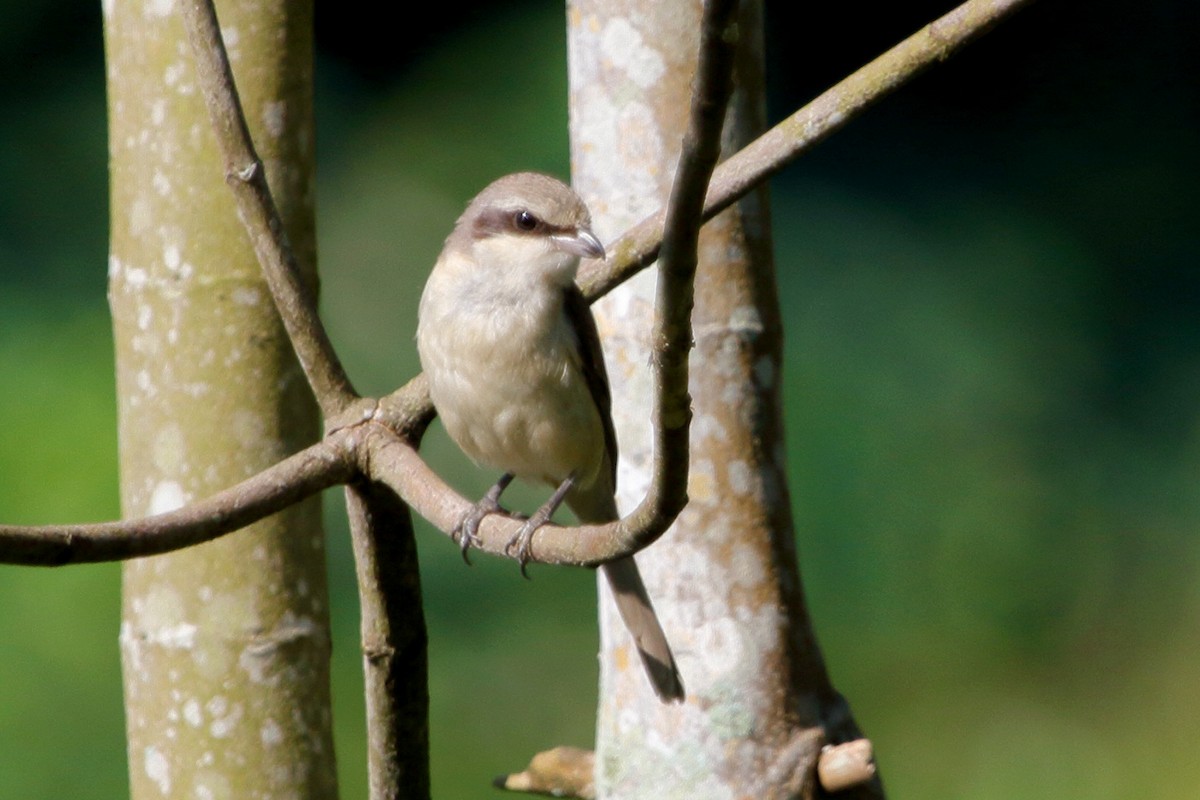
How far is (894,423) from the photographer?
5395 millimetres

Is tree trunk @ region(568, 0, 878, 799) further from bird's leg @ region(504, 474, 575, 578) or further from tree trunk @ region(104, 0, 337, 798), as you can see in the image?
tree trunk @ region(104, 0, 337, 798)

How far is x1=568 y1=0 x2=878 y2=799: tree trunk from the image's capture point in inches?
121

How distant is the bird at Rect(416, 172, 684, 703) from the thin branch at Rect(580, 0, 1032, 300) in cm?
55

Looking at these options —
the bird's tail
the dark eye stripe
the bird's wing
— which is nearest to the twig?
the bird's tail

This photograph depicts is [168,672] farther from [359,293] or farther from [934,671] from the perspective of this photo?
[934,671]

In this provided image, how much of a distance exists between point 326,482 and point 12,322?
3.37m

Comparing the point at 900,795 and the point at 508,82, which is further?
the point at 508,82

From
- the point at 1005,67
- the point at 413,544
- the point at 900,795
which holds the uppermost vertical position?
the point at 1005,67

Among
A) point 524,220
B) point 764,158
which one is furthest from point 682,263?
point 524,220

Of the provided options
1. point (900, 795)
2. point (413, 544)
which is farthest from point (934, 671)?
point (413, 544)

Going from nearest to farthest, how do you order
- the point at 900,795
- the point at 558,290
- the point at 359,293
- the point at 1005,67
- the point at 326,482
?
the point at 326,482
the point at 558,290
the point at 900,795
the point at 359,293
the point at 1005,67

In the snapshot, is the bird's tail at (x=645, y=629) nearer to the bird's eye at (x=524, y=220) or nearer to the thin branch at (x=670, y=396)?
the thin branch at (x=670, y=396)

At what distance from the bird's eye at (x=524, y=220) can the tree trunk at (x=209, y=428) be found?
18.6 inches

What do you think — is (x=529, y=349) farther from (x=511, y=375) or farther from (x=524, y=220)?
(x=524, y=220)
